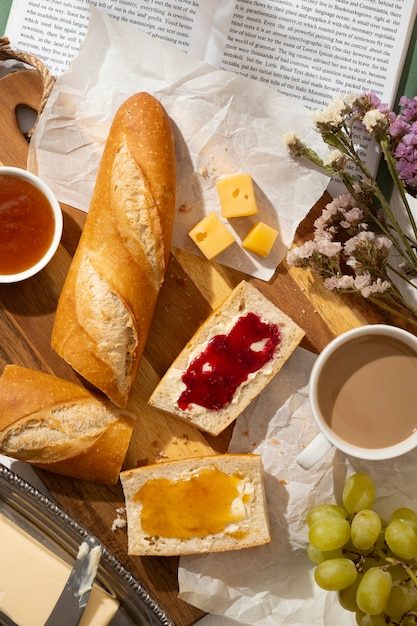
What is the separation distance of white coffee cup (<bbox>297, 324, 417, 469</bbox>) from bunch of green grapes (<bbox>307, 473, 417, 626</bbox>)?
15 centimetres

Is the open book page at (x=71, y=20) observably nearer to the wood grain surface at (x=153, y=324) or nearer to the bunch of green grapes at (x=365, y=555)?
the wood grain surface at (x=153, y=324)

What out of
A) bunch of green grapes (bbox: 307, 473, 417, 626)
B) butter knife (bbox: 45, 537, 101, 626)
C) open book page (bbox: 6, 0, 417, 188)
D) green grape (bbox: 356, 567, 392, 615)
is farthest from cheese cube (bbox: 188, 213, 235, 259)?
green grape (bbox: 356, 567, 392, 615)

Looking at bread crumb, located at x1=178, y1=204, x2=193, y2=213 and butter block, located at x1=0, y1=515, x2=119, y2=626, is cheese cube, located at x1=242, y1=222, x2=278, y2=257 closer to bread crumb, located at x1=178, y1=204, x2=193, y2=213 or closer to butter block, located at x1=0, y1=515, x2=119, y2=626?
bread crumb, located at x1=178, y1=204, x2=193, y2=213

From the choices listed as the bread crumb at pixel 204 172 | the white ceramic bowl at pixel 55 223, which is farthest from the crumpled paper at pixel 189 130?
the white ceramic bowl at pixel 55 223

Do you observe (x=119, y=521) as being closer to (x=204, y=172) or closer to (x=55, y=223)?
(x=55, y=223)

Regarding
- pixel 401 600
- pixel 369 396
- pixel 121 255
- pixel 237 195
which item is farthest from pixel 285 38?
pixel 401 600

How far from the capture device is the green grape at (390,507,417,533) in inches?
82.6

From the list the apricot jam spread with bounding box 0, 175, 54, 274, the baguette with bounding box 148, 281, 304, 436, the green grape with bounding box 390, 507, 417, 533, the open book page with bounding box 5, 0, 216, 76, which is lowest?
the green grape with bounding box 390, 507, 417, 533

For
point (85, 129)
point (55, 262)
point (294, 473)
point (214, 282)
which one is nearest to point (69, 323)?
point (55, 262)

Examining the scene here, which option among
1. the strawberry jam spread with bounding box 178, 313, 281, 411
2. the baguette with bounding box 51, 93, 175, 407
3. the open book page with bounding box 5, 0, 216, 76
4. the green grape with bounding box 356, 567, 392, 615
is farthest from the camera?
the open book page with bounding box 5, 0, 216, 76

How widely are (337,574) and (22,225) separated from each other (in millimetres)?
1423

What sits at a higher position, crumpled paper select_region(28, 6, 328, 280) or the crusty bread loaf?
crumpled paper select_region(28, 6, 328, 280)

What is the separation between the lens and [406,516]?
2125 millimetres

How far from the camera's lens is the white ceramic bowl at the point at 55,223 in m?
2.09
